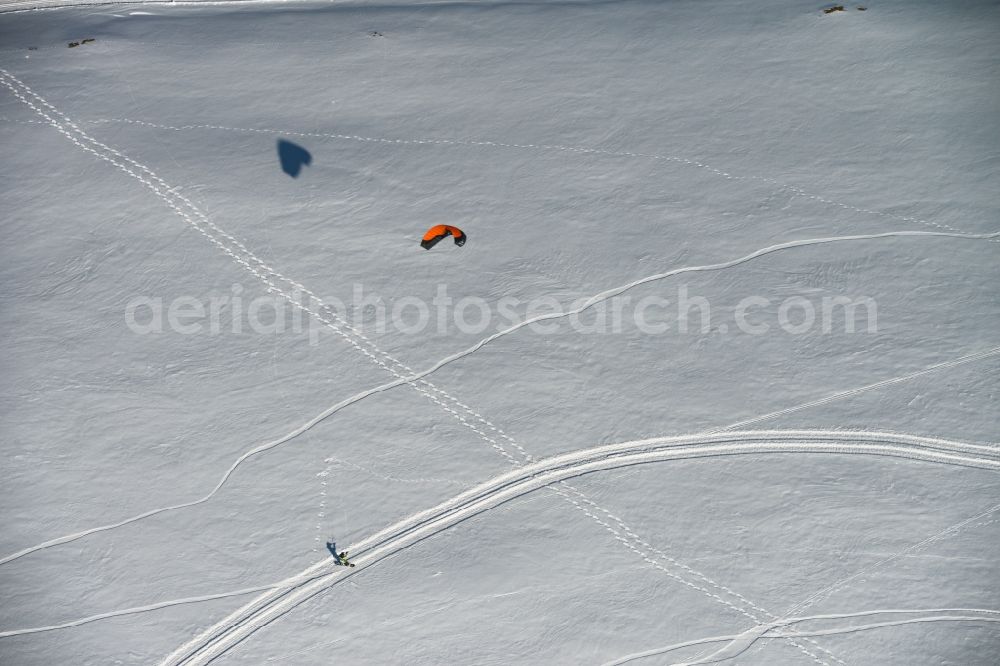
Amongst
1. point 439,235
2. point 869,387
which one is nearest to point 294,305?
point 439,235

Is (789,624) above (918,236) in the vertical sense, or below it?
below

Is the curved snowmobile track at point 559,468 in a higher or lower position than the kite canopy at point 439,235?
lower

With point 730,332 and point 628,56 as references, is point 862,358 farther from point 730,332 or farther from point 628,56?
point 628,56

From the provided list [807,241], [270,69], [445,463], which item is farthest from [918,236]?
[270,69]

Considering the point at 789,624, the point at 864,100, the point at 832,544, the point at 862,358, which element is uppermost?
the point at 864,100

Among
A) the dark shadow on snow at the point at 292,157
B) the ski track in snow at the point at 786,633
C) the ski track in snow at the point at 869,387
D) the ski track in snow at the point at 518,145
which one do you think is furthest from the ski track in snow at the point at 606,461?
the dark shadow on snow at the point at 292,157

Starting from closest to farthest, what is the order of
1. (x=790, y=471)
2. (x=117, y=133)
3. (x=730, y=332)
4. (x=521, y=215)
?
(x=790, y=471)
(x=730, y=332)
(x=521, y=215)
(x=117, y=133)

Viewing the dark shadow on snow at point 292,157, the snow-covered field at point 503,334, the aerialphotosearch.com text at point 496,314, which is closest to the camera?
the snow-covered field at point 503,334

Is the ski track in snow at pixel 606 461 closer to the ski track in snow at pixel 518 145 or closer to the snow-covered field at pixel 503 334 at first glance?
the snow-covered field at pixel 503 334
